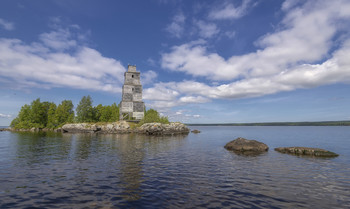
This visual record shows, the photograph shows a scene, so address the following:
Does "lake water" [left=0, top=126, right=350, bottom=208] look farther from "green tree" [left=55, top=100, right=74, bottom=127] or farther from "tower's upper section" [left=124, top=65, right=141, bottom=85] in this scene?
"green tree" [left=55, top=100, right=74, bottom=127]

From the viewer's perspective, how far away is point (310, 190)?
10367 mm

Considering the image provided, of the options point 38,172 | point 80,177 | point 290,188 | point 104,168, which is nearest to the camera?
point 290,188

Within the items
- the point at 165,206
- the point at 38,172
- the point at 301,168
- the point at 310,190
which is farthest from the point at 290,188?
the point at 38,172

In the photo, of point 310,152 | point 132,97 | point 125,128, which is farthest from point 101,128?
point 310,152

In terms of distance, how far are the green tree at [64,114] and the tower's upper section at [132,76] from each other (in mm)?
51433

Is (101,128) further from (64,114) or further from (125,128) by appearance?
(64,114)

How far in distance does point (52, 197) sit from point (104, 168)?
6.09m

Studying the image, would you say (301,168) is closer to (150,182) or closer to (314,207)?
(314,207)

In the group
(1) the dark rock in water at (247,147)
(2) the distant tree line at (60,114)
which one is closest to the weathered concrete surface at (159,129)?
(2) the distant tree line at (60,114)

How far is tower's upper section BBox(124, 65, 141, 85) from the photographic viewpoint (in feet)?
256

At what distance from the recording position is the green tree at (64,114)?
321 feet

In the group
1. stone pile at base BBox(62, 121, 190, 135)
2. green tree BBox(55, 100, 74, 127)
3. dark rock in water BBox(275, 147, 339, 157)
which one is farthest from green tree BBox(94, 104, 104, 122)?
dark rock in water BBox(275, 147, 339, 157)

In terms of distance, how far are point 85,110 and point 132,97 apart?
118 ft

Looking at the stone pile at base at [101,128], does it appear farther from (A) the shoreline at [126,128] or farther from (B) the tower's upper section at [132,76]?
(B) the tower's upper section at [132,76]
